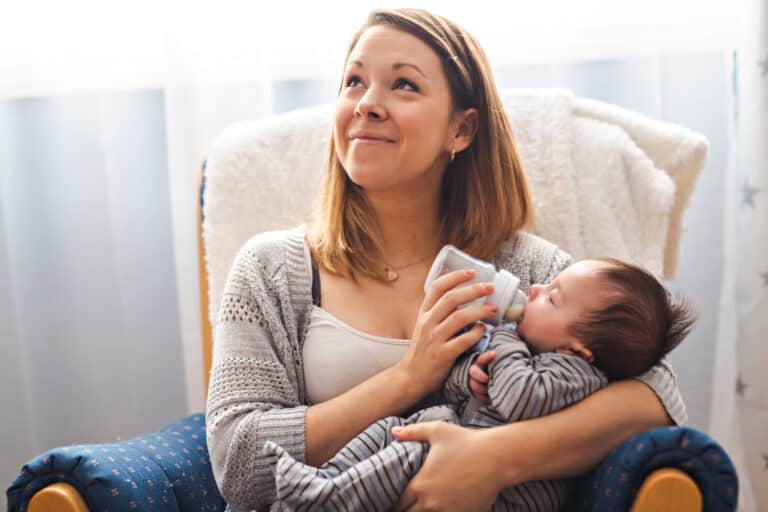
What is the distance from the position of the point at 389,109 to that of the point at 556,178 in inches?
18.6

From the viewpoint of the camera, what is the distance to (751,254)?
5.92ft

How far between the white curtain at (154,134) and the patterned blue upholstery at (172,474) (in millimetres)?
836

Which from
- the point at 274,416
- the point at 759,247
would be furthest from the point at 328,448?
the point at 759,247

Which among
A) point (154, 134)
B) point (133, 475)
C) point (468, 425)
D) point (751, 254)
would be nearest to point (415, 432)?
point (468, 425)

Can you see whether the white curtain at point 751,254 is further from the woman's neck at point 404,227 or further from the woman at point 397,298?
the woman's neck at point 404,227

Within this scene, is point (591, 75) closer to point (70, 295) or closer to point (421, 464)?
point (421, 464)

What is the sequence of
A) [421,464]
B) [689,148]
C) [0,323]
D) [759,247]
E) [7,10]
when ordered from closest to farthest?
1. [421,464]
2. [689,148]
3. [759,247]
4. [7,10]
5. [0,323]

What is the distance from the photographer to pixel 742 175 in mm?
1821

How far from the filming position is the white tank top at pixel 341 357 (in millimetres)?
1335

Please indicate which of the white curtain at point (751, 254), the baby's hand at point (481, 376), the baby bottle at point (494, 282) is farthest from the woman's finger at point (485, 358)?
the white curtain at point (751, 254)

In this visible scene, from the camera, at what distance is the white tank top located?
1.33 meters

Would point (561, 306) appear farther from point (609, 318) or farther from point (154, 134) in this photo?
point (154, 134)

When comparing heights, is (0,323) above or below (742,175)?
below

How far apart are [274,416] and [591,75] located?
1.27 m
